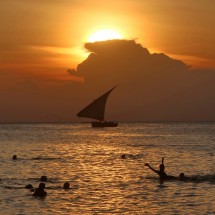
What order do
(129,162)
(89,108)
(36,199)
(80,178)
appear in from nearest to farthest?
(36,199) → (80,178) → (129,162) → (89,108)

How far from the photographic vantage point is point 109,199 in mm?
33531

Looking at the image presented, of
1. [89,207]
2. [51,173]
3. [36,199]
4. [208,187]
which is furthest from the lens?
[51,173]

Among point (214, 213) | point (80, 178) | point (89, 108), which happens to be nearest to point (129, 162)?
point (80, 178)

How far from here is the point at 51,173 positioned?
48.2 metres

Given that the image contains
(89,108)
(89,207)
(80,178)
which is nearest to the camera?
(89,207)

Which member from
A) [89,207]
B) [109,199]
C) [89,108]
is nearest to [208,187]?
[109,199]

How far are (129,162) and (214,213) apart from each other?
106ft

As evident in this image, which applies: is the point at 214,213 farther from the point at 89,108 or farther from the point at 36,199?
the point at 89,108

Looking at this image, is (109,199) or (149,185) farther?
(149,185)

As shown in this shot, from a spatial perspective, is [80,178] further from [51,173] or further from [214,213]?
[214,213]

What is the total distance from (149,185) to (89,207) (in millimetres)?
9819

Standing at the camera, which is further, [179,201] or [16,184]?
[16,184]

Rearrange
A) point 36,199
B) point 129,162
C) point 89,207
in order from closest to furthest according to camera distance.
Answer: point 89,207
point 36,199
point 129,162

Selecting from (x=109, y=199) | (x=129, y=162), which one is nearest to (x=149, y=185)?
(x=109, y=199)
